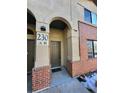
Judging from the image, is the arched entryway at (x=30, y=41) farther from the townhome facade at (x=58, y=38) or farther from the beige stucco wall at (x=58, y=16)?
the beige stucco wall at (x=58, y=16)

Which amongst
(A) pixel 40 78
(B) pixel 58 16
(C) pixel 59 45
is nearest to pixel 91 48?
(C) pixel 59 45

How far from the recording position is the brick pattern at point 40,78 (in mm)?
5645

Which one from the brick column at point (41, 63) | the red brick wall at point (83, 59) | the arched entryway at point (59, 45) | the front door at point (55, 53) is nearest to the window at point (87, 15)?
the red brick wall at point (83, 59)

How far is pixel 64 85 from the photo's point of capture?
264 inches

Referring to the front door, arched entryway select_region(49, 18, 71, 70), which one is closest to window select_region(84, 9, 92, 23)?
arched entryway select_region(49, 18, 71, 70)

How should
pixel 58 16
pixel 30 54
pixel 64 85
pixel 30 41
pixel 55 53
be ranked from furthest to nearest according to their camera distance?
pixel 55 53, pixel 30 54, pixel 30 41, pixel 58 16, pixel 64 85

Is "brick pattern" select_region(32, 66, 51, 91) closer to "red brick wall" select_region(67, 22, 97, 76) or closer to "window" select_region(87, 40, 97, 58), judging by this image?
"red brick wall" select_region(67, 22, 97, 76)

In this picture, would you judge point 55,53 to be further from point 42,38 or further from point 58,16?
point 42,38

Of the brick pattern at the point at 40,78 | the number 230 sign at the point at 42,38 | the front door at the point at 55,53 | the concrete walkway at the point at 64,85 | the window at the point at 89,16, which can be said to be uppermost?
the window at the point at 89,16

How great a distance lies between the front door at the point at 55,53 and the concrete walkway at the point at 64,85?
924 mm

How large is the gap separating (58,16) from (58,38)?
96.0 inches

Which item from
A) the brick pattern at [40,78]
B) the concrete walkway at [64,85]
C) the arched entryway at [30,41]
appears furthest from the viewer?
the arched entryway at [30,41]
